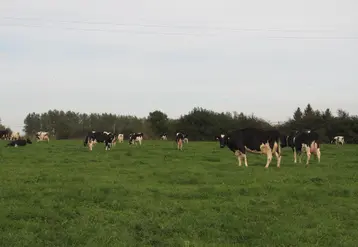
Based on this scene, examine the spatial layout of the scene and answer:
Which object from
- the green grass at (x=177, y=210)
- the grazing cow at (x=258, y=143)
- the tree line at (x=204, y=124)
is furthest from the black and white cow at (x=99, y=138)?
the tree line at (x=204, y=124)

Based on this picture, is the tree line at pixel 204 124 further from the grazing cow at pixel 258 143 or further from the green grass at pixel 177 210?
the green grass at pixel 177 210

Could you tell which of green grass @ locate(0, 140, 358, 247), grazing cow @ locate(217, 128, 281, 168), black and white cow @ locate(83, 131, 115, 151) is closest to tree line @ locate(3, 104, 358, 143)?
black and white cow @ locate(83, 131, 115, 151)

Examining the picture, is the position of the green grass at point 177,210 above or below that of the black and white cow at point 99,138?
below

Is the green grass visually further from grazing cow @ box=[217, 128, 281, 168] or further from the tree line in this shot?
the tree line

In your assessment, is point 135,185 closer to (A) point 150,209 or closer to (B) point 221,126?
(A) point 150,209

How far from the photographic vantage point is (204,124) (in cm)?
8694

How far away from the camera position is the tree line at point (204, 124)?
2955 inches

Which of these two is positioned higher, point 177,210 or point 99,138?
point 99,138

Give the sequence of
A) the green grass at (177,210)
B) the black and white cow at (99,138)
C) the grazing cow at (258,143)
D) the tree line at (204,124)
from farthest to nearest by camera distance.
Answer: the tree line at (204,124) → the black and white cow at (99,138) → the grazing cow at (258,143) → the green grass at (177,210)

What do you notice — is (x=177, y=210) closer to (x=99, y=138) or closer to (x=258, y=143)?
(x=258, y=143)

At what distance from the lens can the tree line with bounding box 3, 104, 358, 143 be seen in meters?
75.1

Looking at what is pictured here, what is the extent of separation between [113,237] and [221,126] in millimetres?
77724

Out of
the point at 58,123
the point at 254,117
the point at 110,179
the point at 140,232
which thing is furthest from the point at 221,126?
the point at 140,232

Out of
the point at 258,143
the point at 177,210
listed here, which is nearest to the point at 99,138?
the point at 258,143
